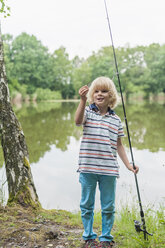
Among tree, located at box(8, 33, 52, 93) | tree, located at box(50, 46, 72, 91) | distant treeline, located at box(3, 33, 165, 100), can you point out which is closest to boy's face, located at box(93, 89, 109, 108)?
distant treeline, located at box(3, 33, 165, 100)

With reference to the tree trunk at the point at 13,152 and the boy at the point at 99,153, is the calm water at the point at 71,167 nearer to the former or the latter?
the tree trunk at the point at 13,152

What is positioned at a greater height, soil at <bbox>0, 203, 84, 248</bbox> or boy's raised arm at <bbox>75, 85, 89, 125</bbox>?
boy's raised arm at <bbox>75, 85, 89, 125</bbox>

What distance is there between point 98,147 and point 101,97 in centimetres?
49

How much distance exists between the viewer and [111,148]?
2670 millimetres

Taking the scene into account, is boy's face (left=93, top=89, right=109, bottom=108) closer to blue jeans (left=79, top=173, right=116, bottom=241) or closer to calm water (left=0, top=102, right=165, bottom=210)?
blue jeans (left=79, top=173, right=116, bottom=241)

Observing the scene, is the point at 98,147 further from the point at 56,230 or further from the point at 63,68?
the point at 63,68

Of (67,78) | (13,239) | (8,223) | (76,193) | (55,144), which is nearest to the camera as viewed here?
(13,239)

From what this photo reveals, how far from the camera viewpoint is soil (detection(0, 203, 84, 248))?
2.89 m

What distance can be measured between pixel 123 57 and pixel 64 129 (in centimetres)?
5239

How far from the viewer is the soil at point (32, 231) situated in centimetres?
289

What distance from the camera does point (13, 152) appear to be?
383 cm

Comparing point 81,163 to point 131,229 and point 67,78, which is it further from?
point 67,78

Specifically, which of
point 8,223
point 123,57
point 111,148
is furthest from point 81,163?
point 123,57

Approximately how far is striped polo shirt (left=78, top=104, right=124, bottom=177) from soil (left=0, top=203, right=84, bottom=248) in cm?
90
